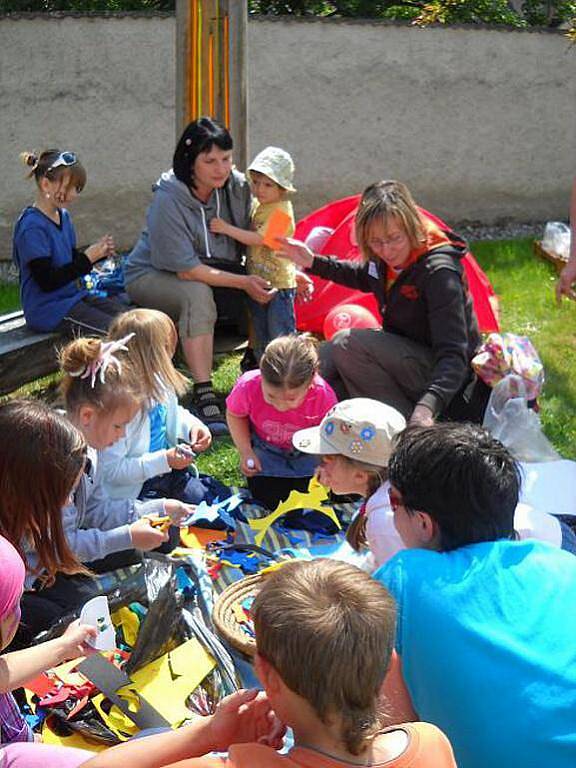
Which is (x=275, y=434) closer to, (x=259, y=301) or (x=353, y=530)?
(x=353, y=530)

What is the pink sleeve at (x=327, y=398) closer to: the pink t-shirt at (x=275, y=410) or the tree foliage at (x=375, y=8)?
the pink t-shirt at (x=275, y=410)

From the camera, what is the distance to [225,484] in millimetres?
4211

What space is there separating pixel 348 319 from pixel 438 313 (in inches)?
41.8

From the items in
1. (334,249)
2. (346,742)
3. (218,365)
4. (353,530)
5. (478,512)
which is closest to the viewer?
(346,742)

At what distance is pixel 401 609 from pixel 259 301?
10.2 feet

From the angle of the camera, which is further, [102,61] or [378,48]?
[378,48]

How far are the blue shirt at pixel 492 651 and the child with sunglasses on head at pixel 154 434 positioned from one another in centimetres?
165

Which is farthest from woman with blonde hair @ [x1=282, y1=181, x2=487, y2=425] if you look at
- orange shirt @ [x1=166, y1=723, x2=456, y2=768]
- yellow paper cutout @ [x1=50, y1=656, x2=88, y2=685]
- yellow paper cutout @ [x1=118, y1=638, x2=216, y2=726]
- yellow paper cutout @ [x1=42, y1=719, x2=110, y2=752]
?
orange shirt @ [x1=166, y1=723, x2=456, y2=768]

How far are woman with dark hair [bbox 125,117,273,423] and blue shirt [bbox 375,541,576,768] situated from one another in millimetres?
2758

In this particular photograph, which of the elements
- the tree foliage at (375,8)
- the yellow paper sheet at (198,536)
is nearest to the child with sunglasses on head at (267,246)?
the yellow paper sheet at (198,536)

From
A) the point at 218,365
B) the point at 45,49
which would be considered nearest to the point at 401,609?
the point at 218,365

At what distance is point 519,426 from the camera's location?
4.21 metres

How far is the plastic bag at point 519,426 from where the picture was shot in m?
4.20

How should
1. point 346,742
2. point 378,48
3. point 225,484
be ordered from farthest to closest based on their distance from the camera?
point 378,48, point 225,484, point 346,742
